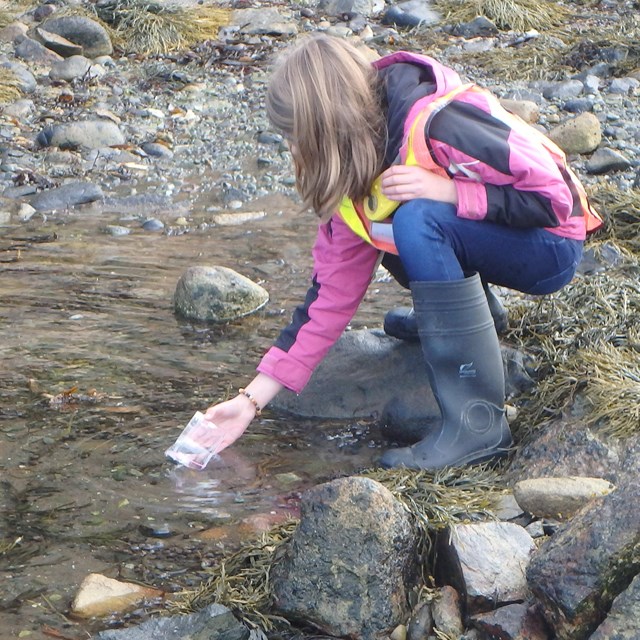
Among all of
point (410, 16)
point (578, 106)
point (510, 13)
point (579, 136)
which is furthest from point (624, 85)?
point (410, 16)

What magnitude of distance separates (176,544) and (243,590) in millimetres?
435

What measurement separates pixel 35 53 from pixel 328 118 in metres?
7.38

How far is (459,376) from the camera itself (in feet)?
10.7

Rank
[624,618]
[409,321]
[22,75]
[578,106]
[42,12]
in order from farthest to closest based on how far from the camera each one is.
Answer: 1. [42,12]
2. [22,75]
3. [578,106]
4. [409,321]
5. [624,618]

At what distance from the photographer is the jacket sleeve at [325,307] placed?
135 inches

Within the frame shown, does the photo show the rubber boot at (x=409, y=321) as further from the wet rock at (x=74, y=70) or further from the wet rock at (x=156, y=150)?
the wet rock at (x=74, y=70)

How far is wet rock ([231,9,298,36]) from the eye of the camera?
1105 centimetres

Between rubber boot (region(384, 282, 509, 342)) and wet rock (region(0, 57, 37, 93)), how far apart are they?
600 centimetres

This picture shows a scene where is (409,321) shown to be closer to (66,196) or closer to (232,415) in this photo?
(232,415)

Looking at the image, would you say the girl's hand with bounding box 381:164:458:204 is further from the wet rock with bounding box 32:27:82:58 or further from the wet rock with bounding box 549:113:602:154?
the wet rock with bounding box 32:27:82:58

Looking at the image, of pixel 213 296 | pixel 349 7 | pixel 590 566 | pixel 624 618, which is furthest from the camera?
pixel 349 7

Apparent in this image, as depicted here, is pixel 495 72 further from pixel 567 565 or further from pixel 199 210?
pixel 567 565

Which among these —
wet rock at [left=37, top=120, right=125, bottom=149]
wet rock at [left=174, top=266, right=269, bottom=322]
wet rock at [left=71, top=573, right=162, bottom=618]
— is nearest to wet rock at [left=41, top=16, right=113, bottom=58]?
wet rock at [left=37, top=120, right=125, bottom=149]

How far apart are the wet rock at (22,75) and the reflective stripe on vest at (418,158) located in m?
6.43
